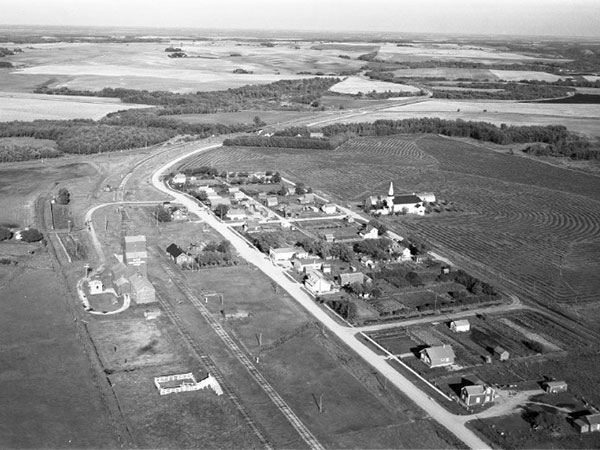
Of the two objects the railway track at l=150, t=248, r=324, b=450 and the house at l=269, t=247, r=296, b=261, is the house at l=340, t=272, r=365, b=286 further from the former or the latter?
the railway track at l=150, t=248, r=324, b=450

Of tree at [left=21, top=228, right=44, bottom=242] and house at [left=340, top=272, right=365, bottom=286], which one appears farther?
tree at [left=21, top=228, right=44, bottom=242]

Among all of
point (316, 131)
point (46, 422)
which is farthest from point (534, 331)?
point (316, 131)

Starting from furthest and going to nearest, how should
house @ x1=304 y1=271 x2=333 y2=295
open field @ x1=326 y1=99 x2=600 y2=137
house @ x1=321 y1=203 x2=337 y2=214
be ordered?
open field @ x1=326 y1=99 x2=600 y2=137, house @ x1=321 y1=203 x2=337 y2=214, house @ x1=304 y1=271 x2=333 y2=295

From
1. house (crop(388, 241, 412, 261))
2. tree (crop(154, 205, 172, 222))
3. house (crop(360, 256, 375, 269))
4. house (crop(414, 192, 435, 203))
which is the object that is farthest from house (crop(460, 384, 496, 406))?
house (crop(414, 192, 435, 203))

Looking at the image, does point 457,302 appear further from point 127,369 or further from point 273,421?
point 127,369

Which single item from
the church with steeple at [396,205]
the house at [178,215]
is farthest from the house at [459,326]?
the house at [178,215]
